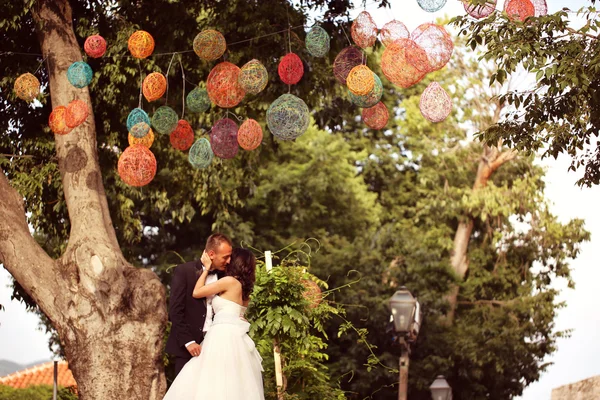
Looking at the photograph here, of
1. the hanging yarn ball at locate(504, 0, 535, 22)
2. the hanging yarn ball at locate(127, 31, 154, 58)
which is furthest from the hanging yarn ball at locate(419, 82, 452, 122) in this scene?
the hanging yarn ball at locate(127, 31, 154, 58)

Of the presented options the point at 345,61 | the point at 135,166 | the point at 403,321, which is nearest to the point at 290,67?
the point at 345,61

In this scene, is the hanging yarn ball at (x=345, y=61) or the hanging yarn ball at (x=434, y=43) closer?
the hanging yarn ball at (x=434, y=43)

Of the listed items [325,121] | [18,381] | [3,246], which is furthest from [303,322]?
[18,381]

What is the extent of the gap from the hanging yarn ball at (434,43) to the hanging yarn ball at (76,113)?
13.4ft

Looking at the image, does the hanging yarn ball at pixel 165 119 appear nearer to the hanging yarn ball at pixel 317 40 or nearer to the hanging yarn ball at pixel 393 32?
the hanging yarn ball at pixel 317 40

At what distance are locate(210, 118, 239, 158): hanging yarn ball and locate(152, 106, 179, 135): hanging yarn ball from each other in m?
0.54

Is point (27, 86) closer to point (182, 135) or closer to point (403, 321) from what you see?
point (182, 135)

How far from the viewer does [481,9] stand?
11.4 metres

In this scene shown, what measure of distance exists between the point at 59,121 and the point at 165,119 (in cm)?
139

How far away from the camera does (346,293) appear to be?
2708 cm

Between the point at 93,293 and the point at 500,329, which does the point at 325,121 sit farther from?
the point at 500,329

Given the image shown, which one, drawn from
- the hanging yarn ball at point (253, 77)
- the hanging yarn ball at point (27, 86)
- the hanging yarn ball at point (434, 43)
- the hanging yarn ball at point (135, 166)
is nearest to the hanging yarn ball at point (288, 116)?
the hanging yarn ball at point (253, 77)

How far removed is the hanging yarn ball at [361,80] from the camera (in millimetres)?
11352

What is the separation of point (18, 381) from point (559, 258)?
17.2 m
